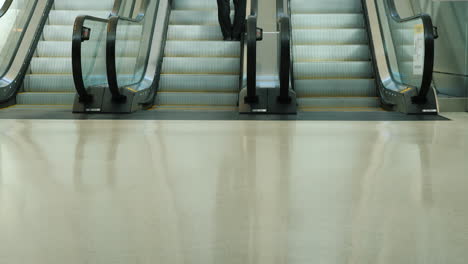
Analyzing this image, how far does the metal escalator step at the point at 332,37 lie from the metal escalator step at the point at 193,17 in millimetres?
1371

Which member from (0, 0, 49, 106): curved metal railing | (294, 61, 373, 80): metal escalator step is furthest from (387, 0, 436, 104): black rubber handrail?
(0, 0, 49, 106): curved metal railing

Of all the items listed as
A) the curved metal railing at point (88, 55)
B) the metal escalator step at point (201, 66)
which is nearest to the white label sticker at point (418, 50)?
the metal escalator step at point (201, 66)

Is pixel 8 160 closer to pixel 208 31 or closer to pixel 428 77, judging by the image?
pixel 428 77

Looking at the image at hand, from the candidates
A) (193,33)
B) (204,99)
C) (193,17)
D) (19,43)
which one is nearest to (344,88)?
(204,99)

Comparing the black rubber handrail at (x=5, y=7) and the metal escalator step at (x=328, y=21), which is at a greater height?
the black rubber handrail at (x=5, y=7)

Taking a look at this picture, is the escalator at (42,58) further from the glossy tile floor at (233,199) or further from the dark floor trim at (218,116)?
the glossy tile floor at (233,199)

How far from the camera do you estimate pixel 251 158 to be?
3990mm

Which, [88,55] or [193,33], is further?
[193,33]

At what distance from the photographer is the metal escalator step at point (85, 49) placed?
7.53 metres

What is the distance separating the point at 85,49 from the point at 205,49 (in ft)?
7.75

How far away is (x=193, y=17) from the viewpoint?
997cm

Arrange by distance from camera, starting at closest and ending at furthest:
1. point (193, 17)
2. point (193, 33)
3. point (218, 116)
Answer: point (218, 116) < point (193, 33) < point (193, 17)

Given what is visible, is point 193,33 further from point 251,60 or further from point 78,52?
point 251,60

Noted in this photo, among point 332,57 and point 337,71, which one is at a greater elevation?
point 332,57
